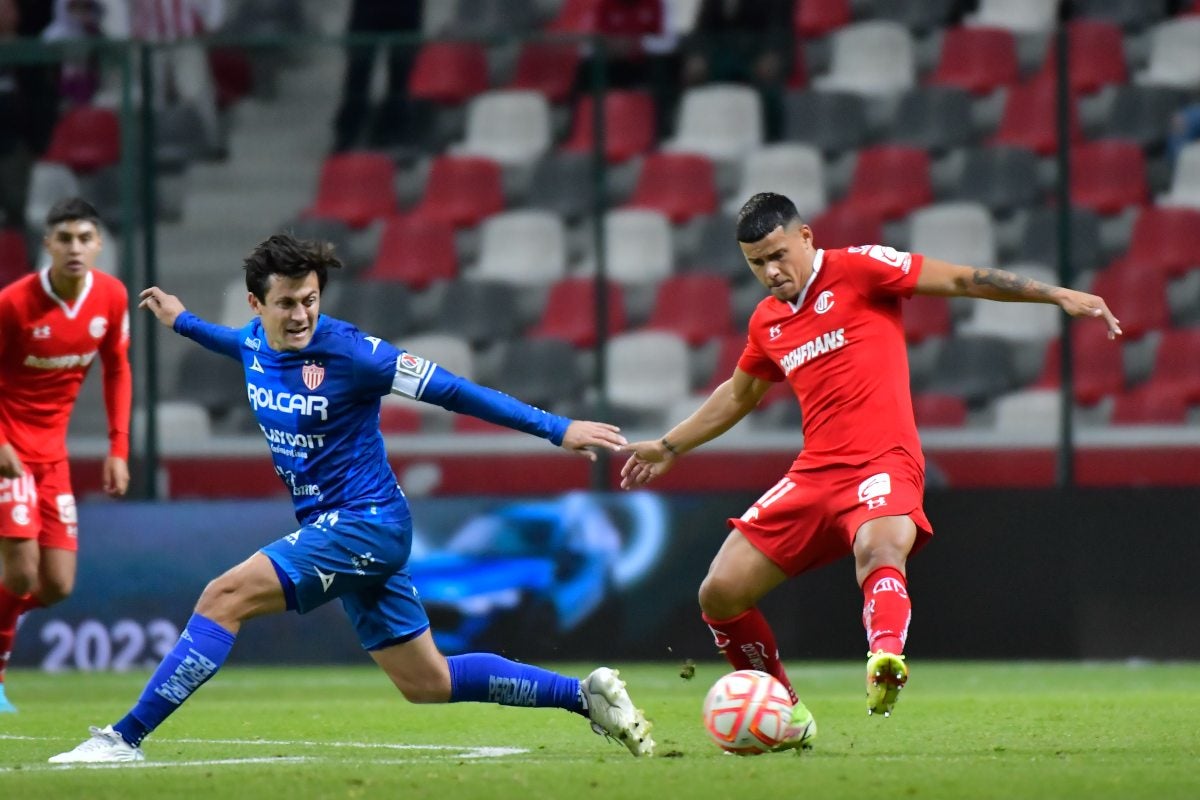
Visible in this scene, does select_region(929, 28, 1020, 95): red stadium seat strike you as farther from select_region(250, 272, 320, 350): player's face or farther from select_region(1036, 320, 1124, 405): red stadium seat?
select_region(250, 272, 320, 350): player's face

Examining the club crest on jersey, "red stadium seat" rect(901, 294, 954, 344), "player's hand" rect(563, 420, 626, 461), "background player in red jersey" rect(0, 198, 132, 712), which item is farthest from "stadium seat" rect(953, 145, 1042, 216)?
the club crest on jersey

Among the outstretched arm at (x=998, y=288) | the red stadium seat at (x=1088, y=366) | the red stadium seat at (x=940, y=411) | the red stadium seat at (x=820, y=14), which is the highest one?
the red stadium seat at (x=820, y=14)

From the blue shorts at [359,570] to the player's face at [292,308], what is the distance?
591mm

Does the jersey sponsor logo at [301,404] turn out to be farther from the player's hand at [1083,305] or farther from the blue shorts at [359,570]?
the player's hand at [1083,305]

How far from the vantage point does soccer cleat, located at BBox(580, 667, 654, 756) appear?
6355 mm

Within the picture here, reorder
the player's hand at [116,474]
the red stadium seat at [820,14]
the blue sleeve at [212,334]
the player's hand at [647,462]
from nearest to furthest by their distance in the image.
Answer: the blue sleeve at [212,334] → the player's hand at [647,462] → the player's hand at [116,474] → the red stadium seat at [820,14]

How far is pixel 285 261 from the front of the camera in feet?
20.6

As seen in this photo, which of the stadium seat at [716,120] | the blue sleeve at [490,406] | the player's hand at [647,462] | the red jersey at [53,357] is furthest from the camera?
the stadium seat at [716,120]

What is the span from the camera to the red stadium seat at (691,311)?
39.3ft

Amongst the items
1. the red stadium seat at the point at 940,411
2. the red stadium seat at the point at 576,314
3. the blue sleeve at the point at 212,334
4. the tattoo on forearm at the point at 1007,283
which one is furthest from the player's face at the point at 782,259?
the red stadium seat at the point at 576,314

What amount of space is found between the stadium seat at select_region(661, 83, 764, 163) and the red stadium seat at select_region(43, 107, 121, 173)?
3423mm

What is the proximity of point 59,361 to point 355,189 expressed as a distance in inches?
129

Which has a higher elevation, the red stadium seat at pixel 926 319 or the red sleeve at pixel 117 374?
the red sleeve at pixel 117 374

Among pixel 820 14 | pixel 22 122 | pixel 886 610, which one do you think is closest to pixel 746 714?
pixel 886 610
